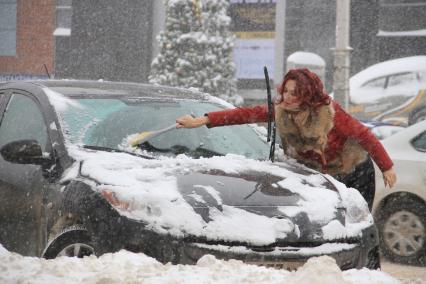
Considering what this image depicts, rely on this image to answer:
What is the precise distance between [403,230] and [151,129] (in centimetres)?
336

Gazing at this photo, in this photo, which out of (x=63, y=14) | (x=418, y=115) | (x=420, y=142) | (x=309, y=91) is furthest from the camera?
(x=63, y=14)

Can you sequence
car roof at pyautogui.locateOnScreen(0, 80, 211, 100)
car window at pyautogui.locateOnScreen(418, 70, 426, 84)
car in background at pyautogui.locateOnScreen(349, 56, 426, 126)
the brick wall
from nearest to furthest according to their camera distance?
car roof at pyautogui.locateOnScreen(0, 80, 211, 100)
car in background at pyautogui.locateOnScreen(349, 56, 426, 126)
car window at pyautogui.locateOnScreen(418, 70, 426, 84)
the brick wall

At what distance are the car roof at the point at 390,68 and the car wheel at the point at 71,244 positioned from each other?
2339 centimetres

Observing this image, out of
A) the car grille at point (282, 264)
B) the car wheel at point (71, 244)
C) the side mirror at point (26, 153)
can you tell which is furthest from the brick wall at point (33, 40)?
the car grille at point (282, 264)

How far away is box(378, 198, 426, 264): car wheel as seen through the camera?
7484 mm

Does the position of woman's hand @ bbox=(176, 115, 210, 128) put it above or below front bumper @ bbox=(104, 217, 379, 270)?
above

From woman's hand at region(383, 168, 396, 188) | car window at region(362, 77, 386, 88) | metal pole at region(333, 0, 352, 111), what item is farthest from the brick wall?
woman's hand at region(383, 168, 396, 188)

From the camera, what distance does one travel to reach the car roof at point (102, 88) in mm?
5324

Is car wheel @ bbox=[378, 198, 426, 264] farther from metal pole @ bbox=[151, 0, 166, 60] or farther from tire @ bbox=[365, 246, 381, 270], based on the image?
metal pole @ bbox=[151, 0, 166, 60]

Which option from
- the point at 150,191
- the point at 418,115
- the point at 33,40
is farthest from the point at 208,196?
the point at 33,40

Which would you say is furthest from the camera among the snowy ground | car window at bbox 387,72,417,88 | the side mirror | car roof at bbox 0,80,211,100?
car window at bbox 387,72,417,88

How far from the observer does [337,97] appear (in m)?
14.3

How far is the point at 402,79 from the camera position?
26.5 m

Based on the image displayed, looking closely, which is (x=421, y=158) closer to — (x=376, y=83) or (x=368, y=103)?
(x=368, y=103)
